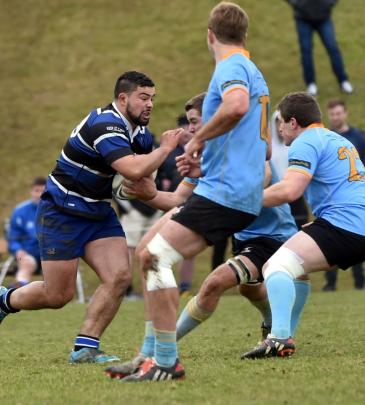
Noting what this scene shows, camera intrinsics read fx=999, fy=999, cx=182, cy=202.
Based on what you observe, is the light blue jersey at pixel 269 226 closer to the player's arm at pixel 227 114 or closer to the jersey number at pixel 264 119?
the jersey number at pixel 264 119

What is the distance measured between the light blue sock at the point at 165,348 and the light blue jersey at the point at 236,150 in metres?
0.77

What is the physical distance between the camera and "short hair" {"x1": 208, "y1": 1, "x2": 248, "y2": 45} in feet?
18.1

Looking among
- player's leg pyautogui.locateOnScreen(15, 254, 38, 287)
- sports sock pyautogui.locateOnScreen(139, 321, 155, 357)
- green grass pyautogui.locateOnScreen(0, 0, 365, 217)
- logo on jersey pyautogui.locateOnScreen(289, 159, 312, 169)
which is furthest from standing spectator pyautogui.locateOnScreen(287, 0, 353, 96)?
sports sock pyautogui.locateOnScreen(139, 321, 155, 357)

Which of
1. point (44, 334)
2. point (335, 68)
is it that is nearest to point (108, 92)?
point (335, 68)

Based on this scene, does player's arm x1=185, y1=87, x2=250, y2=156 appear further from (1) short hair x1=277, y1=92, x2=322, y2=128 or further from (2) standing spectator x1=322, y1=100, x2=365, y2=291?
(2) standing spectator x1=322, y1=100, x2=365, y2=291

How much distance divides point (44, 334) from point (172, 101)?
34.0ft

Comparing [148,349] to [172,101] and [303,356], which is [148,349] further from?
[172,101]

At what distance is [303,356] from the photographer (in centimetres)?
651

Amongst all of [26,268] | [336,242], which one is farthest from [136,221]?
[336,242]

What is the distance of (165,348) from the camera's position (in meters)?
5.31

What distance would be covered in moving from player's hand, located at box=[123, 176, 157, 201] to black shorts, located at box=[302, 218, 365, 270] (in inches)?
40.4

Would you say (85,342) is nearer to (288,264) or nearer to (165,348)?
(288,264)

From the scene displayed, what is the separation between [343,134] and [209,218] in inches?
307

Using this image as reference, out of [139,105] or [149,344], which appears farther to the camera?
[139,105]
